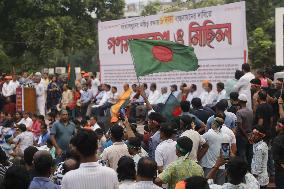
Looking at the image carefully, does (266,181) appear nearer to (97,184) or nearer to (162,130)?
(162,130)

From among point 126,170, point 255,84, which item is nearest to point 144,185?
point 126,170

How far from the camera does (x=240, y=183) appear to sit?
17.3 feet

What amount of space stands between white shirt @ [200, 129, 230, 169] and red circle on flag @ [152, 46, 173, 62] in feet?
11.3

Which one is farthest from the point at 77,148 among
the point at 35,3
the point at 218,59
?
the point at 35,3

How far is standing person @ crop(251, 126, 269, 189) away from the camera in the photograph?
7688 millimetres

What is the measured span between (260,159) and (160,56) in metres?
4.07

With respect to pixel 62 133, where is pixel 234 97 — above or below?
above

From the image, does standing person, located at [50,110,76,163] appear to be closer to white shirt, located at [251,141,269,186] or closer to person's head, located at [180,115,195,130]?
person's head, located at [180,115,195,130]

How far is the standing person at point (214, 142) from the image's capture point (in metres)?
7.94

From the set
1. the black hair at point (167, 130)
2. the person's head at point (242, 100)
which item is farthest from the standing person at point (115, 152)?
the person's head at point (242, 100)

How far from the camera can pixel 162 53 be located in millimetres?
11266

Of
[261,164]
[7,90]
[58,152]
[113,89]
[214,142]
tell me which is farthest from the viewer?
[7,90]

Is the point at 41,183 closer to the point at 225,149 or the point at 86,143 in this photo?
the point at 86,143

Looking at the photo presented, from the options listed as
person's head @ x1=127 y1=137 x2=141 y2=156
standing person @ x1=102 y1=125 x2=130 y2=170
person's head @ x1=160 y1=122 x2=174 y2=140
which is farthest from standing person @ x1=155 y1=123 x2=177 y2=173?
standing person @ x1=102 y1=125 x2=130 y2=170
